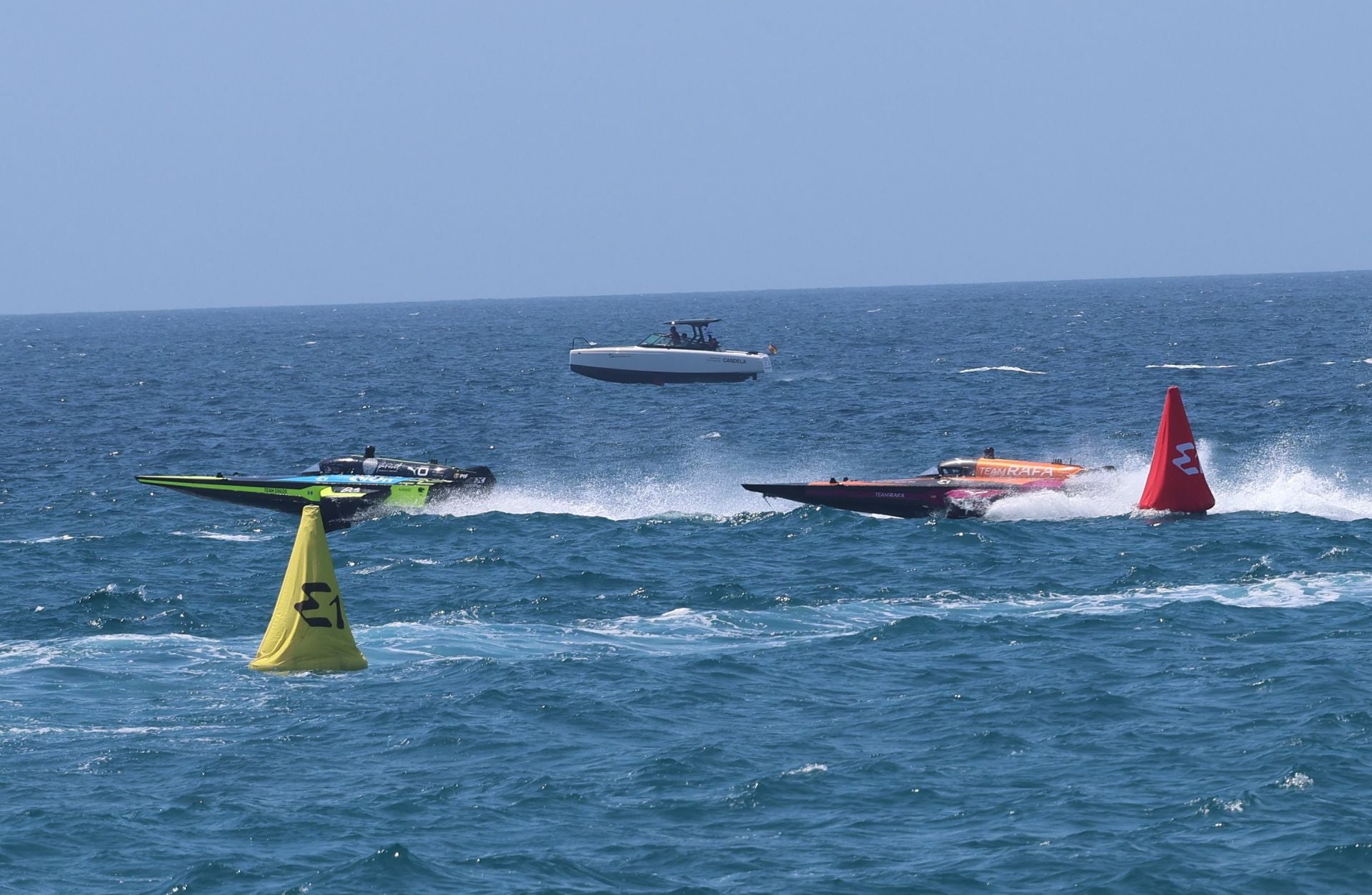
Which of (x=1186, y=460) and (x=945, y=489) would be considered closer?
(x=1186, y=460)

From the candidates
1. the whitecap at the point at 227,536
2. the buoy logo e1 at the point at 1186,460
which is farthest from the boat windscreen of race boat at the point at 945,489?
the whitecap at the point at 227,536

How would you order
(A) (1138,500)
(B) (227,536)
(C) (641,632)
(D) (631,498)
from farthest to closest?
(D) (631,498) < (A) (1138,500) < (B) (227,536) < (C) (641,632)

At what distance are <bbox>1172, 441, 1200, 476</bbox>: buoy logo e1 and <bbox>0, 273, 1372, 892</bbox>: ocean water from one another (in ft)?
4.53

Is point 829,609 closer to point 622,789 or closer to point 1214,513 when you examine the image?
point 622,789

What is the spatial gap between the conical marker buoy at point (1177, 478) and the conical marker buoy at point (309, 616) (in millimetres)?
22795

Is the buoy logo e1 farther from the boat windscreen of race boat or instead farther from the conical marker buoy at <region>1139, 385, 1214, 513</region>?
the boat windscreen of race boat

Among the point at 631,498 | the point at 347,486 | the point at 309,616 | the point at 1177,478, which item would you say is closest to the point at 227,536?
the point at 347,486

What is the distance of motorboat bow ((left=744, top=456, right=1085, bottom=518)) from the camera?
42562mm

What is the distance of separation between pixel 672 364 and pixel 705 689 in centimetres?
6726

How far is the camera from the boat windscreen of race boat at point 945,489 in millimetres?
42562

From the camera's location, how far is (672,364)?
92.2 metres

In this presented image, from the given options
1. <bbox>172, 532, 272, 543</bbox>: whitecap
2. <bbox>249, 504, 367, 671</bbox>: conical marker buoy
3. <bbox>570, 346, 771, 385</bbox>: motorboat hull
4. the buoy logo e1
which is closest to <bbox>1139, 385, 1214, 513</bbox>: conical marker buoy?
the buoy logo e1

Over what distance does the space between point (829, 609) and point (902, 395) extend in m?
53.2

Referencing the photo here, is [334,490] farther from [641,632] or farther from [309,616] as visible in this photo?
[309,616]
